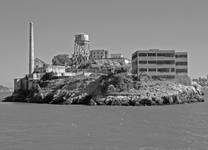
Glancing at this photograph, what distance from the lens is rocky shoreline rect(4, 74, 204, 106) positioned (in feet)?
244

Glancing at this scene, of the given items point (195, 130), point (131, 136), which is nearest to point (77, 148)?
point (131, 136)

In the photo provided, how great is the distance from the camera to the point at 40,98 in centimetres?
8925

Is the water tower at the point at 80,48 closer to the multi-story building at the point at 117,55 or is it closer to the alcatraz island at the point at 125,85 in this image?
the multi-story building at the point at 117,55

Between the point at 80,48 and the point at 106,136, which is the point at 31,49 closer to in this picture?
the point at 80,48

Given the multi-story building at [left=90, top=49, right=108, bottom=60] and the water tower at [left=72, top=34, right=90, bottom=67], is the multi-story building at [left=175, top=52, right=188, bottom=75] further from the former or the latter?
the multi-story building at [left=90, top=49, right=108, bottom=60]

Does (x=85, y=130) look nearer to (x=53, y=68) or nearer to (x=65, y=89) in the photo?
(x=65, y=89)

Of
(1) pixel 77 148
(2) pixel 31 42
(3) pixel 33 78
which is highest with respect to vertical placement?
(2) pixel 31 42

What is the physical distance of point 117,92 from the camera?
252 ft

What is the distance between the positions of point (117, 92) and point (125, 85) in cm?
254

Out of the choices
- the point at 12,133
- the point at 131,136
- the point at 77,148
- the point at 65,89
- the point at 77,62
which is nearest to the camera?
the point at 77,148

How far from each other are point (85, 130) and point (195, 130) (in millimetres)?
9737

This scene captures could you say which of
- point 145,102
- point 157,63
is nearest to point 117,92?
point 145,102

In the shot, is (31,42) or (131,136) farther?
(31,42)

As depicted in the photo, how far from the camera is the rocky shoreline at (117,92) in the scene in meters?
74.2
